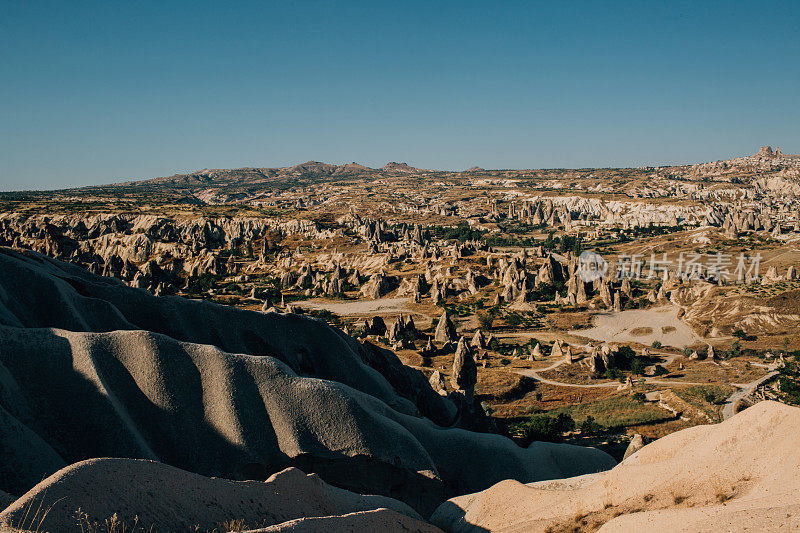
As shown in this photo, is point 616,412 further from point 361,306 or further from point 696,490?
point 361,306

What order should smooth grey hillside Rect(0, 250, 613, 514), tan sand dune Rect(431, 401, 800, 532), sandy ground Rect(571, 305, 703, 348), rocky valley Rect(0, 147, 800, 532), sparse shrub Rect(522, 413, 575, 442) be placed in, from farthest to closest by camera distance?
1. sandy ground Rect(571, 305, 703, 348)
2. sparse shrub Rect(522, 413, 575, 442)
3. smooth grey hillside Rect(0, 250, 613, 514)
4. rocky valley Rect(0, 147, 800, 532)
5. tan sand dune Rect(431, 401, 800, 532)

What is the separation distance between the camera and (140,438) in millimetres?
13672

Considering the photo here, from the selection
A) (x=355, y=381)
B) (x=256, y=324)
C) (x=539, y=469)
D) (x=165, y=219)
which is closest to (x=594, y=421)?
(x=539, y=469)

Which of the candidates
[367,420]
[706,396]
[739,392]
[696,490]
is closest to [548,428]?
[706,396]

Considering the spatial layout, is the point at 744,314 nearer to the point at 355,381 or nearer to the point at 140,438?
→ the point at 355,381

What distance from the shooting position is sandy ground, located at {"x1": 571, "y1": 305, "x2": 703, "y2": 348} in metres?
59.5

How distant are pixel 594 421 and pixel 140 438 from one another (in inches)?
1236

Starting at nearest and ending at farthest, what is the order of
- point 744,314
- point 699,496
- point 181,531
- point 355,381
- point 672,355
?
point 181,531 → point 699,496 → point 355,381 → point 672,355 → point 744,314

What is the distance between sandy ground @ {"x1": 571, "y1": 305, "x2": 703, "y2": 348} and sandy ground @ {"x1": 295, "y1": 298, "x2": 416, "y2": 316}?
2844 centimetres

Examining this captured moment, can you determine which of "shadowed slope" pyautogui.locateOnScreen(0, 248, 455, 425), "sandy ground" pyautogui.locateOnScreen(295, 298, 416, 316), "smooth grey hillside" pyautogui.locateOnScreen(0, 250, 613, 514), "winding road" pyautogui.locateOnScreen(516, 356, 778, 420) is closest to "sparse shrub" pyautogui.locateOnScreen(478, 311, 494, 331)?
"sandy ground" pyautogui.locateOnScreen(295, 298, 416, 316)

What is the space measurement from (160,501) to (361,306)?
238ft

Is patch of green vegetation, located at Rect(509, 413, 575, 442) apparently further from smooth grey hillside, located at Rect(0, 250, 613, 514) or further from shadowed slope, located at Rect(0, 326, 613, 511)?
shadowed slope, located at Rect(0, 326, 613, 511)

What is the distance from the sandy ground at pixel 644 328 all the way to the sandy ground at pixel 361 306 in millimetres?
28438

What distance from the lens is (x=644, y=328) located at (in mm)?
64062
